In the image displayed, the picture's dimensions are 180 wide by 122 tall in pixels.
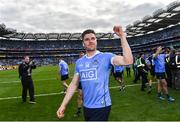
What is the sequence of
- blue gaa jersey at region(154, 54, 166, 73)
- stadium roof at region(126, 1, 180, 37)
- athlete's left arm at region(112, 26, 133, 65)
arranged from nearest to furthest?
athlete's left arm at region(112, 26, 133, 65) → blue gaa jersey at region(154, 54, 166, 73) → stadium roof at region(126, 1, 180, 37)

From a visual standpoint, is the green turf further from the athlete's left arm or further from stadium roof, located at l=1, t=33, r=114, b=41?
stadium roof, located at l=1, t=33, r=114, b=41

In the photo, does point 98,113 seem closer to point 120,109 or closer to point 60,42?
point 120,109

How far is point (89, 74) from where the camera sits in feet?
15.8

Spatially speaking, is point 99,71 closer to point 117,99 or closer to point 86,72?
point 86,72

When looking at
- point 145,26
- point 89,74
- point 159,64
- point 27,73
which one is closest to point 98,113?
point 89,74

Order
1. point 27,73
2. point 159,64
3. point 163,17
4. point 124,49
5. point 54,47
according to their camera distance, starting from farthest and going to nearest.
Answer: point 54,47 < point 163,17 < point 27,73 < point 159,64 < point 124,49

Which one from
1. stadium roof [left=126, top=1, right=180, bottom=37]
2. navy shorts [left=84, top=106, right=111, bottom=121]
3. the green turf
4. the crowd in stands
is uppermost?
stadium roof [left=126, top=1, right=180, bottom=37]

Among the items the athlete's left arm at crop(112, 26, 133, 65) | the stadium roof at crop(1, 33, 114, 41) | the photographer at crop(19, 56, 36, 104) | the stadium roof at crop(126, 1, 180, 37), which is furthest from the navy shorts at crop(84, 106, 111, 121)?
the stadium roof at crop(1, 33, 114, 41)

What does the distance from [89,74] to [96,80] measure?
0.44ft

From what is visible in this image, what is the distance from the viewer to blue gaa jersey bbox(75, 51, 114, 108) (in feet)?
15.6

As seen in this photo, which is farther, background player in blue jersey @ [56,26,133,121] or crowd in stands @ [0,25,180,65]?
crowd in stands @ [0,25,180,65]

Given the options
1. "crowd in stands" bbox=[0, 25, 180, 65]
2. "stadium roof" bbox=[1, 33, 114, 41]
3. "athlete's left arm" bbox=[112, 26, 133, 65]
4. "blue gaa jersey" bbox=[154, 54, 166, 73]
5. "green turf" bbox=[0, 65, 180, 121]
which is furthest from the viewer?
"stadium roof" bbox=[1, 33, 114, 41]

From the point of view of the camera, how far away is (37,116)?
11812 mm

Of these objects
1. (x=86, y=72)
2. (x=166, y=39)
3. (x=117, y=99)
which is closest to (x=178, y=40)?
(x=166, y=39)
